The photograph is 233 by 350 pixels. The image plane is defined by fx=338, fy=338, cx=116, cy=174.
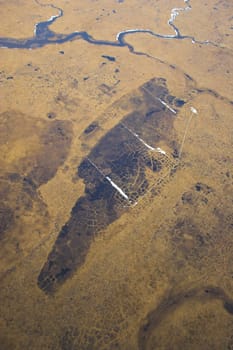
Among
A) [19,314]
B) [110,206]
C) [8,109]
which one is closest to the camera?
[19,314]

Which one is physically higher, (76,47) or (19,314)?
(76,47)

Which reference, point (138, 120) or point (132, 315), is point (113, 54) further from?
point (132, 315)

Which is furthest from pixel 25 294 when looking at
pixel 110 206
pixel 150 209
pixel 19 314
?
pixel 150 209

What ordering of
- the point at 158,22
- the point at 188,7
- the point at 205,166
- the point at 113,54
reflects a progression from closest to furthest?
1. the point at 205,166
2. the point at 113,54
3. the point at 158,22
4. the point at 188,7

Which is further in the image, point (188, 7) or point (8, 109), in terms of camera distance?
point (188, 7)

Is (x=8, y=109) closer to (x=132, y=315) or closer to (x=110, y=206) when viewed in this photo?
(x=110, y=206)

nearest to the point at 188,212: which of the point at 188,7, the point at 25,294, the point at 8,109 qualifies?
the point at 25,294

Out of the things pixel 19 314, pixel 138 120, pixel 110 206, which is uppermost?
pixel 138 120
